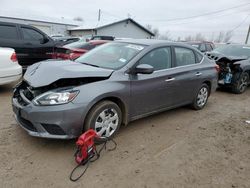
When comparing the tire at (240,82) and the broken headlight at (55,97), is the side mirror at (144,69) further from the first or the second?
the tire at (240,82)

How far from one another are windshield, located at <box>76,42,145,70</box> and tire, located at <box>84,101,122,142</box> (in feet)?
2.28

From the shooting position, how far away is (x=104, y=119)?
11.4 ft

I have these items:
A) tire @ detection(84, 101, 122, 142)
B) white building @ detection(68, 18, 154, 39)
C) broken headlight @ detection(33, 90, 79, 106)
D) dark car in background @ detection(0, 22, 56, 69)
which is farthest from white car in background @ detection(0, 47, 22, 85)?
white building @ detection(68, 18, 154, 39)

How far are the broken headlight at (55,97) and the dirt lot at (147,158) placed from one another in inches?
28.9

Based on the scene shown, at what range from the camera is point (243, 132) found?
4.41m

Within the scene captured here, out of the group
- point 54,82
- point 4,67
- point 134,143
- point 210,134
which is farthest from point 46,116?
point 4,67

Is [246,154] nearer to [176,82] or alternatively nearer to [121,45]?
[176,82]

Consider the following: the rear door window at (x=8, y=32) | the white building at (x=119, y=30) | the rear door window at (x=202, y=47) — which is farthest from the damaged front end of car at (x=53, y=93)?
the white building at (x=119, y=30)

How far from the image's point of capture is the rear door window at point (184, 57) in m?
4.61

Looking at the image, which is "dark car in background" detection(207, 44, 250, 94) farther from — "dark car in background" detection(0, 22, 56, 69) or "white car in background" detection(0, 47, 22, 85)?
"white car in background" detection(0, 47, 22, 85)

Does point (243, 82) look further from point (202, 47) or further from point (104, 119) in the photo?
point (202, 47)

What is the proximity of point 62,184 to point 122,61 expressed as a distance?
2.13m

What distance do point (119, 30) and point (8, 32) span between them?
26.4m

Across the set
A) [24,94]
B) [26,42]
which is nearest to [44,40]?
[26,42]
